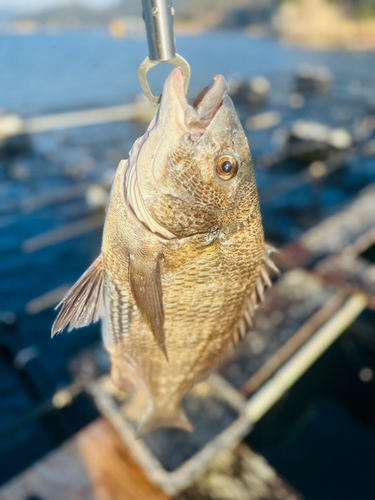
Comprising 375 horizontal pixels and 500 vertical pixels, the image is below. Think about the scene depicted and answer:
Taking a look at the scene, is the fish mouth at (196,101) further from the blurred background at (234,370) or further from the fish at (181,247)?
the blurred background at (234,370)

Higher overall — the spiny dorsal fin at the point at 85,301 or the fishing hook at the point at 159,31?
the fishing hook at the point at 159,31

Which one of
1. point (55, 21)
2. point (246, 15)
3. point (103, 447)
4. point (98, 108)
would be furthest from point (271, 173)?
point (55, 21)

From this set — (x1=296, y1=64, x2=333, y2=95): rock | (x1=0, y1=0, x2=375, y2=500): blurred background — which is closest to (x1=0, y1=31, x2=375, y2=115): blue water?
(x1=296, y1=64, x2=333, y2=95): rock

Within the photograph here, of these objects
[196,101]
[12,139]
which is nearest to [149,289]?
[196,101]

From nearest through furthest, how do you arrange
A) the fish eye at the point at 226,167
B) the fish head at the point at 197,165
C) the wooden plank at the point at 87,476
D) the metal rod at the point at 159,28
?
the metal rod at the point at 159,28 < the fish head at the point at 197,165 < the fish eye at the point at 226,167 < the wooden plank at the point at 87,476

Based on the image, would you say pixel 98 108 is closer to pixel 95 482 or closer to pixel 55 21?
pixel 95 482

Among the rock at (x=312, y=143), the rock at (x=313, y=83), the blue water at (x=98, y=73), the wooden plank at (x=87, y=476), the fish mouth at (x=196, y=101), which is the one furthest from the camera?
the rock at (x=313, y=83)

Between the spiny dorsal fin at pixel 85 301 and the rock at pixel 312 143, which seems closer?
the spiny dorsal fin at pixel 85 301

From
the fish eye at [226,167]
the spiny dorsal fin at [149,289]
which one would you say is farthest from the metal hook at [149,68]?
the spiny dorsal fin at [149,289]

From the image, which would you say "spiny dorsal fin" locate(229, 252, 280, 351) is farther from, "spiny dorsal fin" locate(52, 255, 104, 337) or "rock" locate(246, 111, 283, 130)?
"rock" locate(246, 111, 283, 130)
